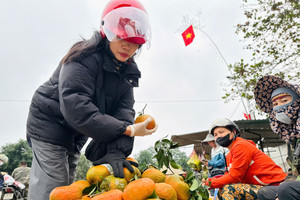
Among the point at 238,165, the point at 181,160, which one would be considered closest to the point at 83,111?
the point at 238,165

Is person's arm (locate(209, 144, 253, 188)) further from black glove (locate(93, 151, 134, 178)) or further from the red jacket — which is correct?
black glove (locate(93, 151, 134, 178))

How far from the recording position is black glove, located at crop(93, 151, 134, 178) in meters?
1.18

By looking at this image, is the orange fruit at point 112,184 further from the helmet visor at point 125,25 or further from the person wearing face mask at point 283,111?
the person wearing face mask at point 283,111

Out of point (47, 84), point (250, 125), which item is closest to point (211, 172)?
point (47, 84)

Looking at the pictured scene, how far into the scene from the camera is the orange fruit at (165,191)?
1.06m

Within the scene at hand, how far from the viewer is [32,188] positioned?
4.83 ft

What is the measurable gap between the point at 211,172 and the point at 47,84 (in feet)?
10.2

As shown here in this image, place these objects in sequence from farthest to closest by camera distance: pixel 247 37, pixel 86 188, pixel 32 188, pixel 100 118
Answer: pixel 247 37, pixel 32 188, pixel 100 118, pixel 86 188

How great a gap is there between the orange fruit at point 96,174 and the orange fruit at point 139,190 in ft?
0.56

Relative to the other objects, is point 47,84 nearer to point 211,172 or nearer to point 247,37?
point 211,172

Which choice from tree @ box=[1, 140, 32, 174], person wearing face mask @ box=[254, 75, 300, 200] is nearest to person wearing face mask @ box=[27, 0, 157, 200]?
person wearing face mask @ box=[254, 75, 300, 200]

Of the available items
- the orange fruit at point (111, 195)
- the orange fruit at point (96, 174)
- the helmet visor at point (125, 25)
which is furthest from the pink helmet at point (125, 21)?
the orange fruit at point (111, 195)

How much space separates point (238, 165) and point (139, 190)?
194 cm

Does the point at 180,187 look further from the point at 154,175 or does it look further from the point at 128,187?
the point at 128,187
